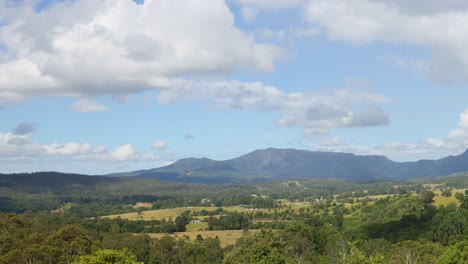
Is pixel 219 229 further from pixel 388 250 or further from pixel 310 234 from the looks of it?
pixel 388 250

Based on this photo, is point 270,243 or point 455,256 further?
point 270,243

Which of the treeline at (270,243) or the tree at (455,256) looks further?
the tree at (455,256)

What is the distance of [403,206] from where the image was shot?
19588 centimetres

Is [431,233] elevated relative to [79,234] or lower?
lower

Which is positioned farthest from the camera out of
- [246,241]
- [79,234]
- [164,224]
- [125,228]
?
[164,224]

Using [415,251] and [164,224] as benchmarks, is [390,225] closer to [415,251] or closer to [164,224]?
[415,251]

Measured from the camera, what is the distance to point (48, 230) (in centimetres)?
10769

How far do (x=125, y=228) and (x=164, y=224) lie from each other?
21647mm

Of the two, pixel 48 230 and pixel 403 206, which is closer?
pixel 48 230

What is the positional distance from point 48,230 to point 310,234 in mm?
72273

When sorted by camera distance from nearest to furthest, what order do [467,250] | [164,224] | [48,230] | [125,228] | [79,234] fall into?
1. [467,250]
2. [79,234]
3. [48,230]
4. [125,228]
5. [164,224]

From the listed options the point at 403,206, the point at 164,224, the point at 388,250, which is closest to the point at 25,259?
the point at 388,250

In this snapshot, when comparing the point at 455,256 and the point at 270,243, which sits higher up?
the point at 270,243

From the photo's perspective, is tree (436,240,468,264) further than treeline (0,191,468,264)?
Yes
